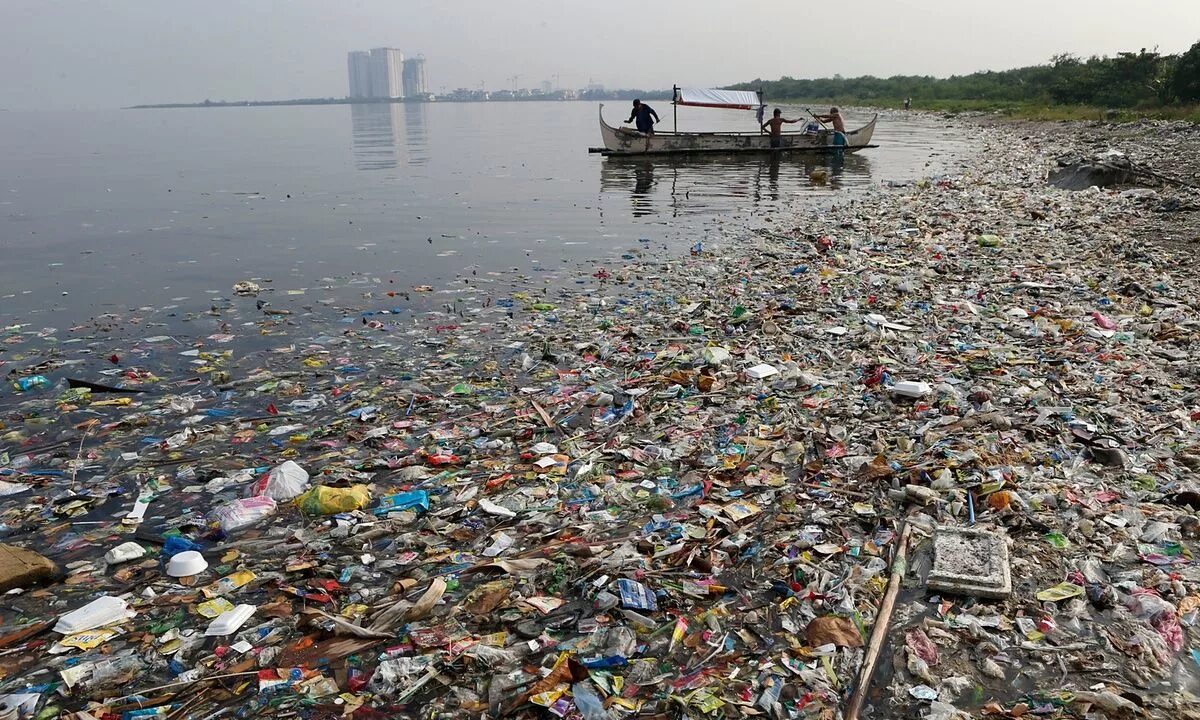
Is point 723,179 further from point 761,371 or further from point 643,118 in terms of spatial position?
point 761,371

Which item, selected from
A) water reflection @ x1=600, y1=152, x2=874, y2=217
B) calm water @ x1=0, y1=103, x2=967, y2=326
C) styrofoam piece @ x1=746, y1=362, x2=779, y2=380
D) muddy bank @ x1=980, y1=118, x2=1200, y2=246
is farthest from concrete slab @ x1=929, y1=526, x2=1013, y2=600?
water reflection @ x1=600, y1=152, x2=874, y2=217

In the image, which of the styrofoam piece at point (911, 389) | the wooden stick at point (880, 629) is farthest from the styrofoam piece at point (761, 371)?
the wooden stick at point (880, 629)

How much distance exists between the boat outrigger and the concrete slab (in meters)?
24.1

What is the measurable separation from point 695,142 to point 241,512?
82.4 ft

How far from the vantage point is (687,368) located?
20.7 feet

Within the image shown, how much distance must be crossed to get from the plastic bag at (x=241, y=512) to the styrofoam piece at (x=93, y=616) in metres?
0.78

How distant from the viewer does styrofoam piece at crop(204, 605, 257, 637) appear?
326 centimetres

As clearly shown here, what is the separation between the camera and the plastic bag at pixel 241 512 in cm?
424

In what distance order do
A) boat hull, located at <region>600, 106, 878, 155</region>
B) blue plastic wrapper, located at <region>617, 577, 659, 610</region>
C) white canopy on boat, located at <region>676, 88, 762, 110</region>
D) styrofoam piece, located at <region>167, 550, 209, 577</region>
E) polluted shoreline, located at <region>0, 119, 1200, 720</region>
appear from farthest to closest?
white canopy on boat, located at <region>676, 88, 762, 110</region>, boat hull, located at <region>600, 106, 878, 155</region>, styrofoam piece, located at <region>167, 550, 209, 577</region>, blue plastic wrapper, located at <region>617, 577, 659, 610</region>, polluted shoreline, located at <region>0, 119, 1200, 720</region>

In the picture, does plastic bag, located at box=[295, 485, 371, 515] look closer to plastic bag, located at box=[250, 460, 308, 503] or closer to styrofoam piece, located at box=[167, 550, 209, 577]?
plastic bag, located at box=[250, 460, 308, 503]

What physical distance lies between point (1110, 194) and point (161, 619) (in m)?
16.4

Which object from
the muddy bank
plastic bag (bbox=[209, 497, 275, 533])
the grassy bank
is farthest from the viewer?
the grassy bank

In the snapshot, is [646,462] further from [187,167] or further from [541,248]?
[187,167]

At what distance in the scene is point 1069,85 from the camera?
164 ft
